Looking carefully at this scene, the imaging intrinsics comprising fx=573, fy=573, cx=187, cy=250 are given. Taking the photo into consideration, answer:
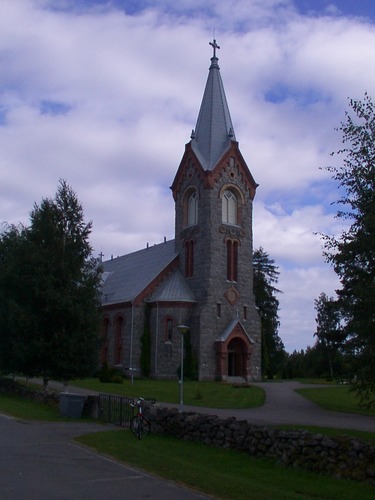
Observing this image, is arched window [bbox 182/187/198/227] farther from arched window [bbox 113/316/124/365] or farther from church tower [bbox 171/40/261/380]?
arched window [bbox 113/316/124/365]

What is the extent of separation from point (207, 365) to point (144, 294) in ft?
27.0

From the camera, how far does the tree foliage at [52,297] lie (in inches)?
1037

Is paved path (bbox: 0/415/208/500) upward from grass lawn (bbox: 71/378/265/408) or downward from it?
downward

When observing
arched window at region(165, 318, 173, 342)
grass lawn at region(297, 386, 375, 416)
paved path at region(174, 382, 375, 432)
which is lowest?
paved path at region(174, 382, 375, 432)

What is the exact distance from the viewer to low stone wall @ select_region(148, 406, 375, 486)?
10844 mm

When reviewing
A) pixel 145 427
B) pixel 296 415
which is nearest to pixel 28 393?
pixel 145 427

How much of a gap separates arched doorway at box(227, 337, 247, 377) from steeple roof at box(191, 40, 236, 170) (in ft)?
50.3

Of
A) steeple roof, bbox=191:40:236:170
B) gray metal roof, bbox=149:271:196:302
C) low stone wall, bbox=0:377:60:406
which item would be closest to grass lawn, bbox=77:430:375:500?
low stone wall, bbox=0:377:60:406

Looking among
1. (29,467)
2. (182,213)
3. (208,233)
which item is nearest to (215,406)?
(29,467)

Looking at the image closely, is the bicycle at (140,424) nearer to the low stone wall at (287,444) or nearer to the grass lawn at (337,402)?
the low stone wall at (287,444)

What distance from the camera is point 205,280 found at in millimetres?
47625

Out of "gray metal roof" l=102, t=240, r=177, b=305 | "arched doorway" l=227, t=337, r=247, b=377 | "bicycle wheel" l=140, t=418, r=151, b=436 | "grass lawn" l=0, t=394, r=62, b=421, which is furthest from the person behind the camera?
"gray metal roof" l=102, t=240, r=177, b=305

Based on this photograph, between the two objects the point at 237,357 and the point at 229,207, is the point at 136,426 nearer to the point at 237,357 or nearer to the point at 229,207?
the point at 237,357

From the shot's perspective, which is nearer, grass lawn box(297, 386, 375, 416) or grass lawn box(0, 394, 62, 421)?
grass lawn box(0, 394, 62, 421)
